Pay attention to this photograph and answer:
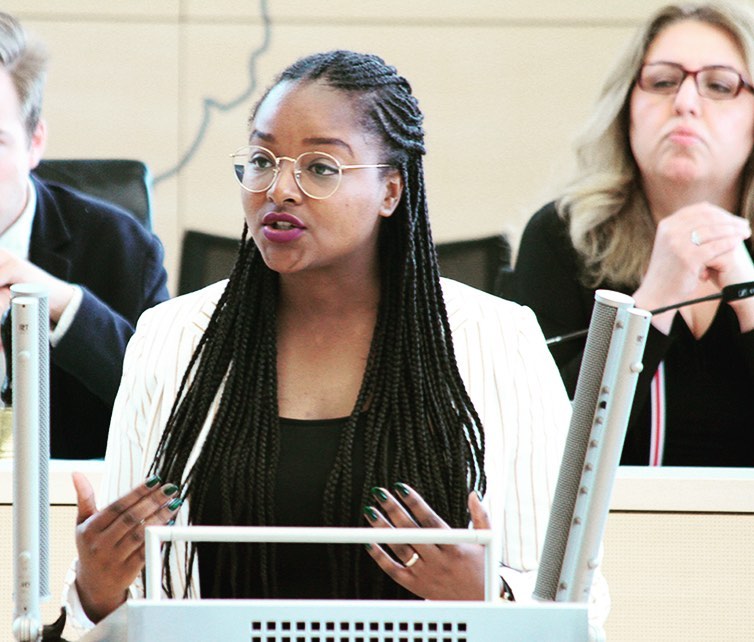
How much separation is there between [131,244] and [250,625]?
1884 mm

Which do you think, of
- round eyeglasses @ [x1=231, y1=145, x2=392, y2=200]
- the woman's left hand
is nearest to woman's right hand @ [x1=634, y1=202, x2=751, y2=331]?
round eyeglasses @ [x1=231, y1=145, x2=392, y2=200]

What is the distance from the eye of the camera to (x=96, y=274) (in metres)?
2.62

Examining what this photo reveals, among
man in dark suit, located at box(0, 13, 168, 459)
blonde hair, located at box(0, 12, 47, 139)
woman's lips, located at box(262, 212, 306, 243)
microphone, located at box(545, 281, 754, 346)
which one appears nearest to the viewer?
woman's lips, located at box(262, 212, 306, 243)

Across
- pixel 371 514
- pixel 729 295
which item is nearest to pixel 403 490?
pixel 371 514

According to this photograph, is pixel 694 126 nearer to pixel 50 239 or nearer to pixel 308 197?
pixel 50 239

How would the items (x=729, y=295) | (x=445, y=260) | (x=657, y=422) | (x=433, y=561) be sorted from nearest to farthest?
(x=433, y=561) < (x=657, y=422) < (x=729, y=295) < (x=445, y=260)

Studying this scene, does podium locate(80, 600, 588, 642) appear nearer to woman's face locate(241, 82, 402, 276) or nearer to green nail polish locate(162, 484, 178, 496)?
green nail polish locate(162, 484, 178, 496)

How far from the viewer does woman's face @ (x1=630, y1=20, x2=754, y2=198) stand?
8.84ft

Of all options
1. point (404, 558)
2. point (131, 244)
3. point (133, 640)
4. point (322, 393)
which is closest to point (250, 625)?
point (133, 640)

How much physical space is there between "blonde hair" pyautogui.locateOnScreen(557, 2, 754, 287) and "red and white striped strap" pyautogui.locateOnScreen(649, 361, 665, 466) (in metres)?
0.27

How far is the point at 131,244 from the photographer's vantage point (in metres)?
2.63

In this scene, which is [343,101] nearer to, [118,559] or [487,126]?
[118,559]

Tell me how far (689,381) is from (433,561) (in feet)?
4.90

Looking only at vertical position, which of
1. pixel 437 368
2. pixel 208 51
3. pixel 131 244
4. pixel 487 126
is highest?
pixel 208 51
